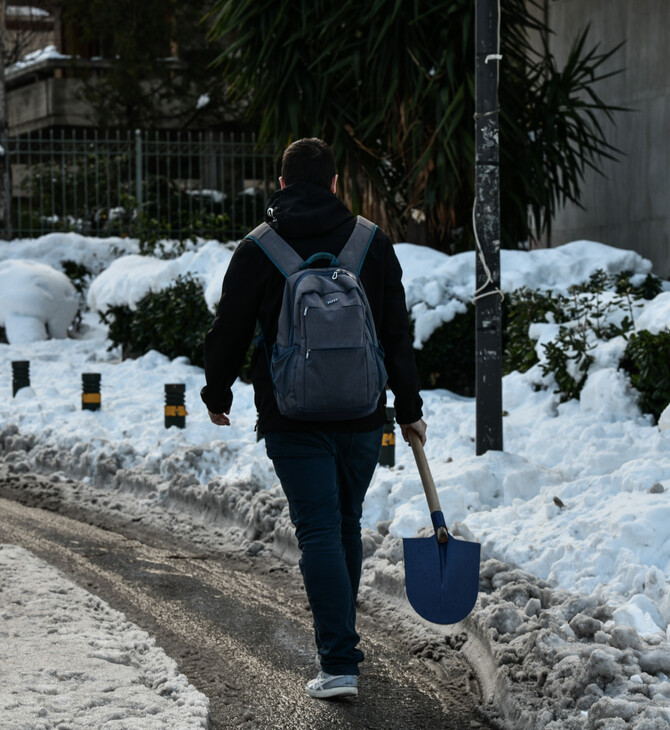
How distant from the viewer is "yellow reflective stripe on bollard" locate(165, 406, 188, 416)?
8.07 m

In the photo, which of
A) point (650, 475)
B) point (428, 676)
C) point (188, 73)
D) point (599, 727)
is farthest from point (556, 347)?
point (188, 73)

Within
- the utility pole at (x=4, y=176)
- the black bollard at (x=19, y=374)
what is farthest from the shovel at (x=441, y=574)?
the utility pole at (x=4, y=176)

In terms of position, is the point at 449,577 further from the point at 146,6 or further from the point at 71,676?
the point at 146,6

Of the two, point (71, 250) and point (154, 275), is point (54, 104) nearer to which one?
point (71, 250)

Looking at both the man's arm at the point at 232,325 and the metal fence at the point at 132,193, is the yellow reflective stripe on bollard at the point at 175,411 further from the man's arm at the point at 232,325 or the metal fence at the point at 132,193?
the metal fence at the point at 132,193

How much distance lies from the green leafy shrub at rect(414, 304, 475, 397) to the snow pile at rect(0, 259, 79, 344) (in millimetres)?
6429

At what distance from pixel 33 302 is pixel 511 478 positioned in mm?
9488

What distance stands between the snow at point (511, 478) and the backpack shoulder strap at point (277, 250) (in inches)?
60.8

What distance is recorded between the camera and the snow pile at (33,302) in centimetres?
1377

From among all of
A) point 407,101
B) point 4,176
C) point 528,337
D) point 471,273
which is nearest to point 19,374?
point 471,273

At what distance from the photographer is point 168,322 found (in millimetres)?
11461

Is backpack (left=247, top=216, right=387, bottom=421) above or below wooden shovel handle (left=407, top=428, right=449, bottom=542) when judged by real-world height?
above

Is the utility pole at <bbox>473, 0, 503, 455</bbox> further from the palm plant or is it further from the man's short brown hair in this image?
the palm plant

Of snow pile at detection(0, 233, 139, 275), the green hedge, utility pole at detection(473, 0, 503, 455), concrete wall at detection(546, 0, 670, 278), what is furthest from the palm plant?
snow pile at detection(0, 233, 139, 275)
